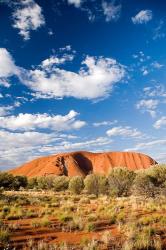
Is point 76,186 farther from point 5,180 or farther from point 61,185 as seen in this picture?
point 5,180

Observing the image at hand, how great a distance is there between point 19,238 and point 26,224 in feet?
12.7

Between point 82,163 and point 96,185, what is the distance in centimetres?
7000

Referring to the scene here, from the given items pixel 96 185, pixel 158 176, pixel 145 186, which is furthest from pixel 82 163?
pixel 145 186

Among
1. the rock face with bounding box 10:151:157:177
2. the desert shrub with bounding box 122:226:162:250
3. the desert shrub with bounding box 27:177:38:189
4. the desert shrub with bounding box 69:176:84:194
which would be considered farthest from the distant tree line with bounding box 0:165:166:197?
the rock face with bounding box 10:151:157:177

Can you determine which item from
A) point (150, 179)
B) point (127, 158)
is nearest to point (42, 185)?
point (150, 179)

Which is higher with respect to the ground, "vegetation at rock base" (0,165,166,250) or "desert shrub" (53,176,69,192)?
"desert shrub" (53,176,69,192)

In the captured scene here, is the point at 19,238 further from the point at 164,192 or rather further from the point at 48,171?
the point at 48,171

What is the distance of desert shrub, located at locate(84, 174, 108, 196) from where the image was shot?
44.0m

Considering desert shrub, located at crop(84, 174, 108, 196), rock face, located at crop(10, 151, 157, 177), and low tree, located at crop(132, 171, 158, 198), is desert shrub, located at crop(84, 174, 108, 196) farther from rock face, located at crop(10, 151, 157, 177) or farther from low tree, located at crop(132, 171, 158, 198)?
rock face, located at crop(10, 151, 157, 177)

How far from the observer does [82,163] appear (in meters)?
115

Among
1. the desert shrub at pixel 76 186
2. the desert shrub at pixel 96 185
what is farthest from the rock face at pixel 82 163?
the desert shrub at pixel 96 185

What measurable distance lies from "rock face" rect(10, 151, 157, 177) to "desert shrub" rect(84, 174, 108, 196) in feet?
179

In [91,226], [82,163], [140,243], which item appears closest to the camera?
[140,243]

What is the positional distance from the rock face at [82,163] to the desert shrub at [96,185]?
5453 cm
